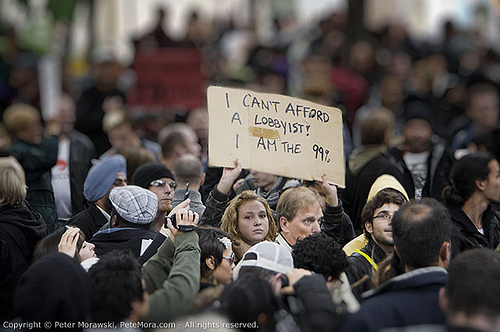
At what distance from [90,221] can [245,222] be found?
1234 millimetres

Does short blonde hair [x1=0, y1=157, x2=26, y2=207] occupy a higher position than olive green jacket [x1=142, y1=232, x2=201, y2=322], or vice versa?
short blonde hair [x1=0, y1=157, x2=26, y2=207]

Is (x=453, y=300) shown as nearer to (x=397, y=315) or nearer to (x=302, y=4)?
(x=397, y=315)

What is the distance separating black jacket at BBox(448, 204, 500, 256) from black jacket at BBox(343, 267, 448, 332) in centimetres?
154

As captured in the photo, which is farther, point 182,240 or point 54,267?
point 182,240

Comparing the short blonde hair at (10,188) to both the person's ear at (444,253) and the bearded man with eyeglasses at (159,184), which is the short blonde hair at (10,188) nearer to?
the bearded man with eyeglasses at (159,184)

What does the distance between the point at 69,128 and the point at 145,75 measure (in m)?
2.83

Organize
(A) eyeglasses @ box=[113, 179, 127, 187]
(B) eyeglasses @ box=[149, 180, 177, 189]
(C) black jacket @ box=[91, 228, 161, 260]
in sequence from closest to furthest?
(C) black jacket @ box=[91, 228, 161, 260]
(B) eyeglasses @ box=[149, 180, 177, 189]
(A) eyeglasses @ box=[113, 179, 127, 187]

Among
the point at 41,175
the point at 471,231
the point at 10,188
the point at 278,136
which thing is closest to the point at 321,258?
the point at 278,136

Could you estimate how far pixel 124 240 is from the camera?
198 inches

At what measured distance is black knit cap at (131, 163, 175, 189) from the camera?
6.04 metres

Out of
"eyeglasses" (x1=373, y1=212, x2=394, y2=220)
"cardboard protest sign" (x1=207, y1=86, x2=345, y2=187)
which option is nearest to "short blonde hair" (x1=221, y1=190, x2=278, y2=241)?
"cardboard protest sign" (x1=207, y1=86, x2=345, y2=187)

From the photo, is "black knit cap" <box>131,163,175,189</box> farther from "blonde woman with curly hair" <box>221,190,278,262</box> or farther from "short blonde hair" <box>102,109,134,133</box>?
"short blonde hair" <box>102,109,134,133</box>

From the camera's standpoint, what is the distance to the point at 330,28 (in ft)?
56.3

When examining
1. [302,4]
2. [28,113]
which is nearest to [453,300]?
[28,113]
